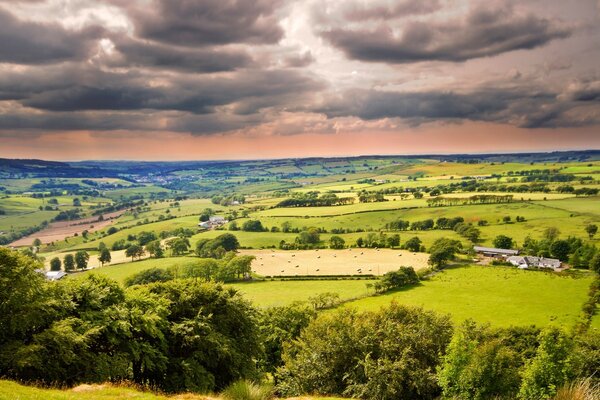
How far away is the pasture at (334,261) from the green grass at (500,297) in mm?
16715

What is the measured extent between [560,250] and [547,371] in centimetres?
11174

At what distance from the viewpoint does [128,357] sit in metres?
28.0

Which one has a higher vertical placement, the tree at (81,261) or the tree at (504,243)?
the tree at (504,243)

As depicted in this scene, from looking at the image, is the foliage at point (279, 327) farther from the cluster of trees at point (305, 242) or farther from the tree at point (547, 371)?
the cluster of trees at point (305, 242)

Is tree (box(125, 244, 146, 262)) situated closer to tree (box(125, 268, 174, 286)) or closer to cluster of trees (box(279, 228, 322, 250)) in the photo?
tree (box(125, 268, 174, 286))

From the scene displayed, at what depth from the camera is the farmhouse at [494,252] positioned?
128125 millimetres

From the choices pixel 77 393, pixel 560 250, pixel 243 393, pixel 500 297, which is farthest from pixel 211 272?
pixel 560 250

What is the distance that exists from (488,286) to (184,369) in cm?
8539

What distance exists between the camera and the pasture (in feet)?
376

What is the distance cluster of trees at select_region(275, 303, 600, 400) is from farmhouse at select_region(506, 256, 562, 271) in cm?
8365

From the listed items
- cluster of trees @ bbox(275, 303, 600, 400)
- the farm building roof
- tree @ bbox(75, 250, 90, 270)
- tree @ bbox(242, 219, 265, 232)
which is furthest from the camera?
tree @ bbox(242, 219, 265, 232)

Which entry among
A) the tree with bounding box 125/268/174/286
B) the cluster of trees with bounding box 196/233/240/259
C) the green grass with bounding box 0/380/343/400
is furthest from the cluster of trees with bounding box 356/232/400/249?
the green grass with bounding box 0/380/343/400

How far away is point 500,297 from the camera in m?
85.6

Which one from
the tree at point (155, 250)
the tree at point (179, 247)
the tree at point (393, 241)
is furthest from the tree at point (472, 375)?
the tree at point (155, 250)
